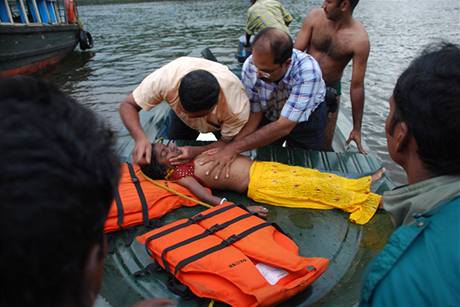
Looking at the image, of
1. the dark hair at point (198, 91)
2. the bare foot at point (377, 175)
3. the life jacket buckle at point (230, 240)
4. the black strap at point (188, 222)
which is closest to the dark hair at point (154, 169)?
the dark hair at point (198, 91)

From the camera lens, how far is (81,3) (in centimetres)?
2773

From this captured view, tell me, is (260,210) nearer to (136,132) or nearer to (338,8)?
(136,132)

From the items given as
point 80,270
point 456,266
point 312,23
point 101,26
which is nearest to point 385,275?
point 456,266

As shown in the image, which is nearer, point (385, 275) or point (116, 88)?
point (385, 275)

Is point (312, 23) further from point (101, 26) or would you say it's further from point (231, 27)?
point (101, 26)

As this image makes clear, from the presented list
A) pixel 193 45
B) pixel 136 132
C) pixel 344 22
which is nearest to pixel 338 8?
pixel 344 22

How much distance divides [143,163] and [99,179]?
2456 millimetres

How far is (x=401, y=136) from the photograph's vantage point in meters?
1.17

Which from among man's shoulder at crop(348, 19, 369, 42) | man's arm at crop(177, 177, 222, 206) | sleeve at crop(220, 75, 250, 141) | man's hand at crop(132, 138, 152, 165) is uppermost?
man's shoulder at crop(348, 19, 369, 42)

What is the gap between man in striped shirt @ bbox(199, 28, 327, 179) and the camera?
2.78m

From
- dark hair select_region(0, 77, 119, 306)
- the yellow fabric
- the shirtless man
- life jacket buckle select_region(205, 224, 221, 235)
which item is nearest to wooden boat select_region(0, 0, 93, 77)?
the shirtless man

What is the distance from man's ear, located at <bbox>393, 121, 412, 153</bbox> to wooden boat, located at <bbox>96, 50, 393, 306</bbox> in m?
1.16

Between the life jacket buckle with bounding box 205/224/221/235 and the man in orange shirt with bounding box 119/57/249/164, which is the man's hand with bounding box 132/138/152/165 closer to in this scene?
the man in orange shirt with bounding box 119/57/249/164

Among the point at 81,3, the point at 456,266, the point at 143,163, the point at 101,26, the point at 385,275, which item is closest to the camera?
the point at 456,266
